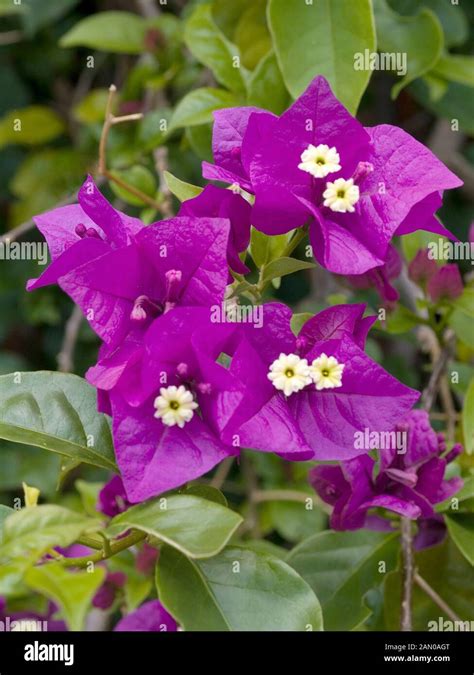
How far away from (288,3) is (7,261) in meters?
1.02

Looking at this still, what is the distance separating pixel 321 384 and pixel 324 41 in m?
0.51

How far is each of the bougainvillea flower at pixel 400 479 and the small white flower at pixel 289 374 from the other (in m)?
0.16

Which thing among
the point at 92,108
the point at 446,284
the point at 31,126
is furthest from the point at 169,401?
the point at 31,126

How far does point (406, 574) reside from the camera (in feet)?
2.98

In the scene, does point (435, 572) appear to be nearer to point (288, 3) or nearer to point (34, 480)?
point (288, 3)

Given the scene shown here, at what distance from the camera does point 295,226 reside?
2.52 ft

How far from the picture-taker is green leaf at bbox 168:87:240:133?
3.75 ft

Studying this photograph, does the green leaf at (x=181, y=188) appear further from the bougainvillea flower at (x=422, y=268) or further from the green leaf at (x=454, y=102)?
the green leaf at (x=454, y=102)

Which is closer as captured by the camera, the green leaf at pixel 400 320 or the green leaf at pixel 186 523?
the green leaf at pixel 186 523

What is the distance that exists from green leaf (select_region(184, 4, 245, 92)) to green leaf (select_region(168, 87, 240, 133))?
3 centimetres

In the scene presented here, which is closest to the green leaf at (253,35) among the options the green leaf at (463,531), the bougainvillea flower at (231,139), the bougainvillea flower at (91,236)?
the bougainvillea flower at (231,139)

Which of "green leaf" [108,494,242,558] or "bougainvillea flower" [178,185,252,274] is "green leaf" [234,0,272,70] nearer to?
"bougainvillea flower" [178,185,252,274]

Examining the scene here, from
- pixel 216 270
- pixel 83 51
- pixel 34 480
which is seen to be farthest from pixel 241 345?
pixel 83 51

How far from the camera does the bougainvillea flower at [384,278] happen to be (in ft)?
3.06
